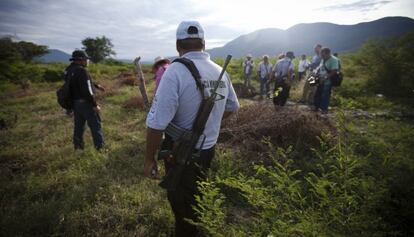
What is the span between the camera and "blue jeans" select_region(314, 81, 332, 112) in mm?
6898

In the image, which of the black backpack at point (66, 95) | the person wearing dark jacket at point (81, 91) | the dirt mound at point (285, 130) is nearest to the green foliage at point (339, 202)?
the dirt mound at point (285, 130)

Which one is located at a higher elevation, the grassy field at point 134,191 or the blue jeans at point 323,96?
the blue jeans at point 323,96

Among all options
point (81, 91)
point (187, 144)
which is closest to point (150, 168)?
point (187, 144)

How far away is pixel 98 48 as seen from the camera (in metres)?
66.7

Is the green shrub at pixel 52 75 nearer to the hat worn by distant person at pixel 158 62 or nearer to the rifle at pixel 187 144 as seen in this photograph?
the hat worn by distant person at pixel 158 62

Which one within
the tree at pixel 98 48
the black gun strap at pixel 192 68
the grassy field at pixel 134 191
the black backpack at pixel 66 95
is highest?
the tree at pixel 98 48

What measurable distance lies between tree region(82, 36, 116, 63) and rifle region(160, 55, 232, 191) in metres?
67.5

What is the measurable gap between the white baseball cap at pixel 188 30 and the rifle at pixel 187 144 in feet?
1.10

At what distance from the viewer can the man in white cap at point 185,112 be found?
1.94 metres

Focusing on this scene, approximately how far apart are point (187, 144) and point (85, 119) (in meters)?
3.67

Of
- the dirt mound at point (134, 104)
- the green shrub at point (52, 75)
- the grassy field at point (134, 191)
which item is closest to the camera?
the grassy field at point (134, 191)

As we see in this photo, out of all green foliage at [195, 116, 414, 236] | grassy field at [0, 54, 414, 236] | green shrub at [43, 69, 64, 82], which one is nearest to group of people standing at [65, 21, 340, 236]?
grassy field at [0, 54, 414, 236]

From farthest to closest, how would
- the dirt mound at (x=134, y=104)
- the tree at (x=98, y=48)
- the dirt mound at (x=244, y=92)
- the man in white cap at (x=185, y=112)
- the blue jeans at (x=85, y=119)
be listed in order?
the tree at (x=98, y=48)
the dirt mound at (x=244, y=92)
the dirt mound at (x=134, y=104)
the blue jeans at (x=85, y=119)
the man in white cap at (x=185, y=112)

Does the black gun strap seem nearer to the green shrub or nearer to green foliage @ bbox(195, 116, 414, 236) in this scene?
green foliage @ bbox(195, 116, 414, 236)
